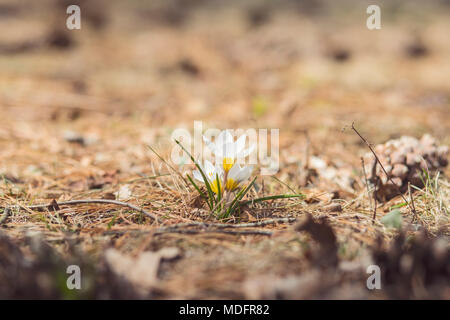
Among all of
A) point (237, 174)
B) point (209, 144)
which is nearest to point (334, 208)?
point (237, 174)

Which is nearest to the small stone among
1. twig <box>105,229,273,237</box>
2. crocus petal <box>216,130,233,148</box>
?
twig <box>105,229,273,237</box>

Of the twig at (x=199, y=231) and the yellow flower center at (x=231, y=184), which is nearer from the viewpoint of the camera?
the twig at (x=199, y=231)

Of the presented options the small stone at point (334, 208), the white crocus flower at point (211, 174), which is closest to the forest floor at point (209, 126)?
the small stone at point (334, 208)

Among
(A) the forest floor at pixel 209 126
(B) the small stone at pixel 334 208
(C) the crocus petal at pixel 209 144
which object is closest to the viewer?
(A) the forest floor at pixel 209 126

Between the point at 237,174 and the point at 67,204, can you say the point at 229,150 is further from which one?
the point at 67,204

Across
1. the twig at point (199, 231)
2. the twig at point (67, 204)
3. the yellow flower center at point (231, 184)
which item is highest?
the yellow flower center at point (231, 184)

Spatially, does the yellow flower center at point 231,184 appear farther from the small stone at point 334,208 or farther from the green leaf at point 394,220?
A: the green leaf at point 394,220

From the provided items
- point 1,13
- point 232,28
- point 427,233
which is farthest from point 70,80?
point 427,233

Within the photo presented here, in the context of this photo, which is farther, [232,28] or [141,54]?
[232,28]
